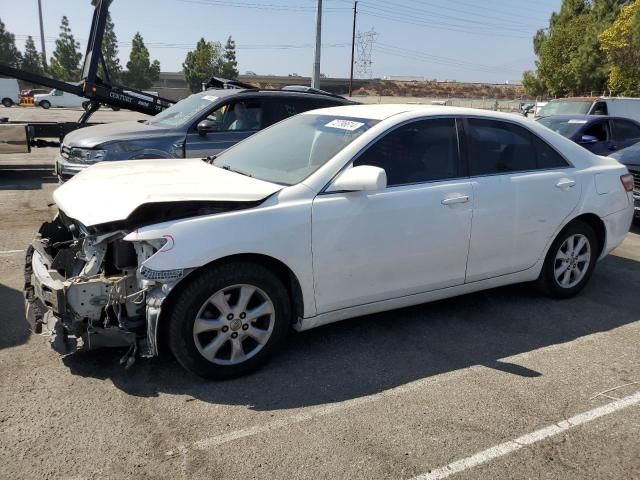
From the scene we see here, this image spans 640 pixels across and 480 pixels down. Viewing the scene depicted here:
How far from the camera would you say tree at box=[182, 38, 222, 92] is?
7812 cm

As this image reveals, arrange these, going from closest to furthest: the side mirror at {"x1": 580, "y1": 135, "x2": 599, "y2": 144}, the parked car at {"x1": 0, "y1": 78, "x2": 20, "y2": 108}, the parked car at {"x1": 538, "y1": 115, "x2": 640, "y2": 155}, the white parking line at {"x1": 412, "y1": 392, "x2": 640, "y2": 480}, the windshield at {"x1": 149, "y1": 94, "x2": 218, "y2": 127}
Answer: the white parking line at {"x1": 412, "y1": 392, "x2": 640, "y2": 480} < the windshield at {"x1": 149, "y1": 94, "x2": 218, "y2": 127} < the side mirror at {"x1": 580, "y1": 135, "x2": 599, "y2": 144} < the parked car at {"x1": 538, "y1": 115, "x2": 640, "y2": 155} < the parked car at {"x1": 0, "y1": 78, "x2": 20, "y2": 108}

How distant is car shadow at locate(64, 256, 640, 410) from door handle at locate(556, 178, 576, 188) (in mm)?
1031

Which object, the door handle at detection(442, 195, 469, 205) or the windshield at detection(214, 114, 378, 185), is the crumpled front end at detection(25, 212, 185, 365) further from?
the door handle at detection(442, 195, 469, 205)

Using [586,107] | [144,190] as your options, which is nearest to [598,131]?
[586,107]

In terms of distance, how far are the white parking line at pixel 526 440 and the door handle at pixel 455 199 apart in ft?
5.30

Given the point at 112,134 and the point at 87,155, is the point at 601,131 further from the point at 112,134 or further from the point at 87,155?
the point at 87,155

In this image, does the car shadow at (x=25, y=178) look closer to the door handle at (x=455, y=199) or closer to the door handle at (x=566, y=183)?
the door handle at (x=455, y=199)

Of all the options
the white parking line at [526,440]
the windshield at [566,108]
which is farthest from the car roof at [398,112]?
the windshield at [566,108]

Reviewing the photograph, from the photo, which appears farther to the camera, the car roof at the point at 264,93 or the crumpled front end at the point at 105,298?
the car roof at the point at 264,93

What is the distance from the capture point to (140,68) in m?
79.9

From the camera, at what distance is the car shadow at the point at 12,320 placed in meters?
3.90

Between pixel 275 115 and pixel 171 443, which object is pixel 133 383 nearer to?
pixel 171 443

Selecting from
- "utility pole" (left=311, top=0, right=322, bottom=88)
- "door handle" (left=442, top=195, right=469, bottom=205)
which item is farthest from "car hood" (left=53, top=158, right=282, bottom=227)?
"utility pole" (left=311, top=0, right=322, bottom=88)

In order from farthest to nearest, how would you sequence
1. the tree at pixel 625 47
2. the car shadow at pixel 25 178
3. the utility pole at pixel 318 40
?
the tree at pixel 625 47 < the utility pole at pixel 318 40 < the car shadow at pixel 25 178
